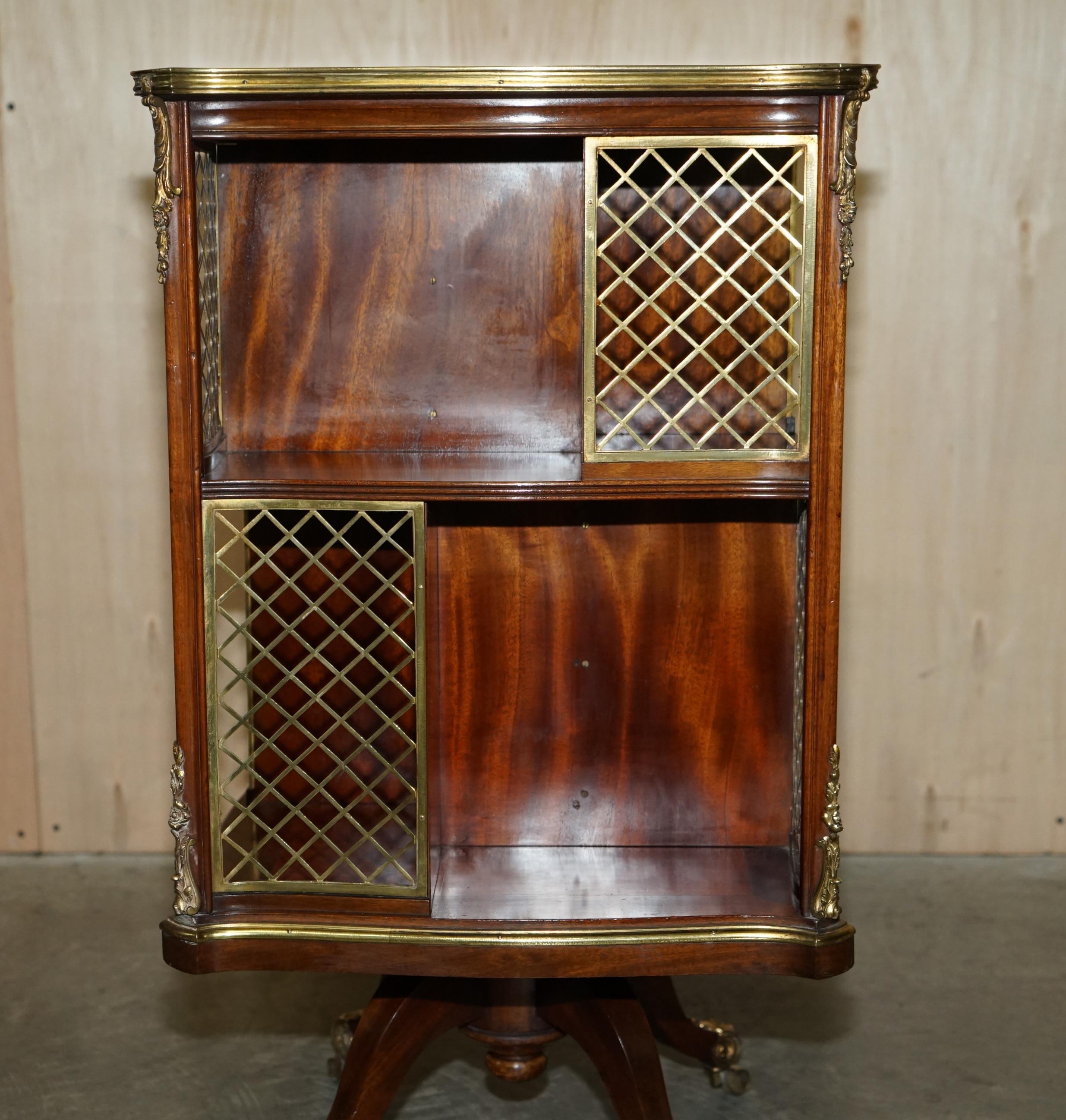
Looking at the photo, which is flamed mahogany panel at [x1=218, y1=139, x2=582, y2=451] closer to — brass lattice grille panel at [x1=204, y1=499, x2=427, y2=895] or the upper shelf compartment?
the upper shelf compartment

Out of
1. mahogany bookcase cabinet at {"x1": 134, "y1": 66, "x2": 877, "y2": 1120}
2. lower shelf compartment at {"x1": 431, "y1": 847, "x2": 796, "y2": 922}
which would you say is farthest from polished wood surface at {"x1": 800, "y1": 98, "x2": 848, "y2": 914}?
lower shelf compartment at {"x1": 431, "y1": 847, "x2": 796, "y2": 922}

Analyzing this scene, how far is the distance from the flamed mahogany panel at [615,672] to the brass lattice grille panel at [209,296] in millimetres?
354

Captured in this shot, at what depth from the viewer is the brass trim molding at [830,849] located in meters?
1.76

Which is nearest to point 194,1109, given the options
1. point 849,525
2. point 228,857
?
point 228,857

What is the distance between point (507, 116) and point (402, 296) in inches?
15.0

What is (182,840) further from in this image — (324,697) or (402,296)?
(402,296)

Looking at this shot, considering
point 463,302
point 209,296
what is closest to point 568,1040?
point 463,302

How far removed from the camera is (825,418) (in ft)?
5.59

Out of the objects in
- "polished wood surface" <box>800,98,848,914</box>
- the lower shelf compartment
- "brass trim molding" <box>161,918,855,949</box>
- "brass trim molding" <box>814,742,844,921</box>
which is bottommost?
"brass trim molding" <box>161,918,855,949</box>

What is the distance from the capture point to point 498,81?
5.40ft

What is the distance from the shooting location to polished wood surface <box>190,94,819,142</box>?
167cm

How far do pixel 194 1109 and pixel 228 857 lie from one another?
451 mm

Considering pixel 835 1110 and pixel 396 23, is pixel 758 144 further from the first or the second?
pixel 835 1110

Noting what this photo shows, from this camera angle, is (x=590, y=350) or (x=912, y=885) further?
(x=912, y=885)
